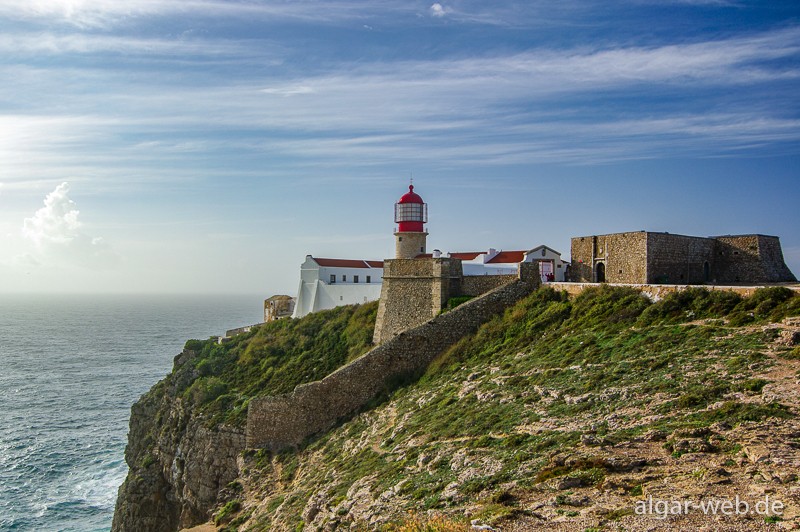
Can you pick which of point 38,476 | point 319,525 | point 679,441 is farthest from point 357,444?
point 38,476

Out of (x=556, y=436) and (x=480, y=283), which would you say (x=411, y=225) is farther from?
(x=556, y=436)

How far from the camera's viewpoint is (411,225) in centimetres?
3653

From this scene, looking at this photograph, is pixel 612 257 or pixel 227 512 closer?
pixel 227 512

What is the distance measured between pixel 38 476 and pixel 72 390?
22.0 m

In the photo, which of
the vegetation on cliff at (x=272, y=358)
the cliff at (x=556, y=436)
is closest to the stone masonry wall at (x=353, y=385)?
the cliff at (x=556, y=436)

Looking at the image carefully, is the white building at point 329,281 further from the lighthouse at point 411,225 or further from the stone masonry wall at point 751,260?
the stone masonry wall at point 751,260

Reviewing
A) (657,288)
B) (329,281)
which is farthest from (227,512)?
(329,281)

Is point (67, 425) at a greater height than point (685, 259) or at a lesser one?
lesser

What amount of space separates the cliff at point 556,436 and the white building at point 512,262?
7.93 metres

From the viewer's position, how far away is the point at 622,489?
9.81 metres

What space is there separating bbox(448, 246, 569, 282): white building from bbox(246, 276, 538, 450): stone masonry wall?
27.2 feet

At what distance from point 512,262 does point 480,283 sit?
7614mm

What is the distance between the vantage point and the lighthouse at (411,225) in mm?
36250

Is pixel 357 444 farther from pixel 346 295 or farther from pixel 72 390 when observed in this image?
pixel 72 390
